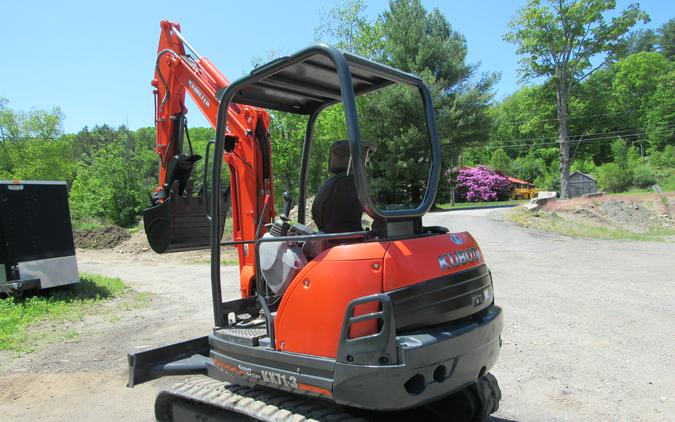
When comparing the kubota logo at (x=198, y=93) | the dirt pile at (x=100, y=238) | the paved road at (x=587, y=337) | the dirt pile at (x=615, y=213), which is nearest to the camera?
the paved road at (x=587, y=337)

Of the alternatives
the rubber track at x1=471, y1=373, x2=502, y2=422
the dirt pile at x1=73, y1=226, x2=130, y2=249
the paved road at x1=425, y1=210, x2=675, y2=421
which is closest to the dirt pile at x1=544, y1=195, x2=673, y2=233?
the paved road at x1=425, y1=210, x2=675, y2=421

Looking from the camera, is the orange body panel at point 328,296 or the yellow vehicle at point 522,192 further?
the yellow vehicle at point 522,192

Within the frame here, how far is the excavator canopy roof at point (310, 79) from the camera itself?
9.20ft

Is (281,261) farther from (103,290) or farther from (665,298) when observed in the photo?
(103,290)

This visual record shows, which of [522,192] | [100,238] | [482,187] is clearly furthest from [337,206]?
[522,192]

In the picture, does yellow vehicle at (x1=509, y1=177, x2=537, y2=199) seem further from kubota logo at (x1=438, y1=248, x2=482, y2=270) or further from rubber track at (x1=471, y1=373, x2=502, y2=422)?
kubota logo at (x1=438, y1=248, x2=482, y2=270)

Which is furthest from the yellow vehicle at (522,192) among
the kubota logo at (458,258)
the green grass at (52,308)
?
the kubota logo at (458,258)

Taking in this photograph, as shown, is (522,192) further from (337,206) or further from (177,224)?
(337,206)

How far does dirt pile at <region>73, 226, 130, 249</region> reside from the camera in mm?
21562

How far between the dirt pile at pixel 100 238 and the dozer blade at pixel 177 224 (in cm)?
1762

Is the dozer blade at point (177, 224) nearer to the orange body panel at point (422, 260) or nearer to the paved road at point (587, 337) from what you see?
the orange body panel at point (422, 260)

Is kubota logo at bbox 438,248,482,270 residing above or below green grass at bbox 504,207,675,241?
above

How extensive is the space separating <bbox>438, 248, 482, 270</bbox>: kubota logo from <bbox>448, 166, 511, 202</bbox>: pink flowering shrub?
142ft

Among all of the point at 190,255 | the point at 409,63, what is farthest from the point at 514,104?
the point at 190,255
